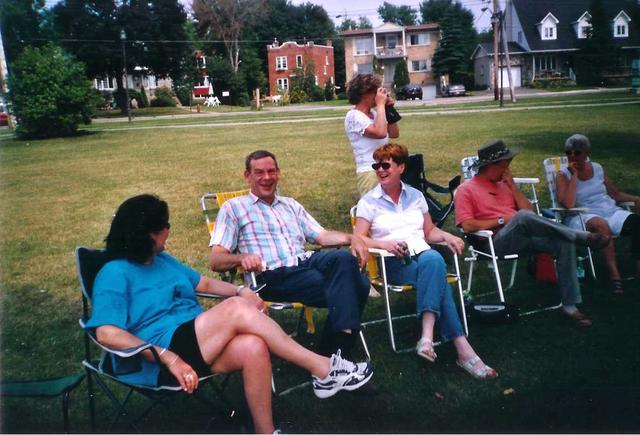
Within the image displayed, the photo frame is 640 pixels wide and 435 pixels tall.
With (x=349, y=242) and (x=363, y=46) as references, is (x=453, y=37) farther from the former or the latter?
(x=349, y=242)

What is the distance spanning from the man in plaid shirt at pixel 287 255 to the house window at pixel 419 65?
98.1 ft

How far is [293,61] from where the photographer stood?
1676 inches

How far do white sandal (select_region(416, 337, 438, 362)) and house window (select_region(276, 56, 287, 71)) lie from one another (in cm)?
4071

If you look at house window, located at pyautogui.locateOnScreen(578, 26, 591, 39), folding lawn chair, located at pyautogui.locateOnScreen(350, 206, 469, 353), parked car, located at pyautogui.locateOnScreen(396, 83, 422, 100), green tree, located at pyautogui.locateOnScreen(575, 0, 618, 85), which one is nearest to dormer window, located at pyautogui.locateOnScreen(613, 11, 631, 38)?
Answer: green tree, located at pyautogui.locateOnScreen(575, 0, 618, 85)

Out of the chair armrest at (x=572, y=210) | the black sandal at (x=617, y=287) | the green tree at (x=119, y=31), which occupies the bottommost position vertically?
the black sandal at (x=617, y=287)

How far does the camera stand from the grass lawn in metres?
3.12

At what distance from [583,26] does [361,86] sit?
2221 centimetres

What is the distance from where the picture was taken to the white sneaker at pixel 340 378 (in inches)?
113

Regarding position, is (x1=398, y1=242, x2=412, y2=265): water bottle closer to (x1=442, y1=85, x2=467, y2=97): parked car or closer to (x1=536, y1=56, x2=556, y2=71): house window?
(x1=536, y1=56, x2=556, y2=71): house window

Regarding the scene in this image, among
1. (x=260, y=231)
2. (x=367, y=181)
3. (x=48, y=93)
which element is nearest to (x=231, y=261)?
(x=260, y=231)

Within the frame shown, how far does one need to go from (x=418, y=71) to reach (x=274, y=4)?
10.4m

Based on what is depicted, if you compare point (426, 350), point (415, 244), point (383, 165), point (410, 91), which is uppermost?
point (410, 91)

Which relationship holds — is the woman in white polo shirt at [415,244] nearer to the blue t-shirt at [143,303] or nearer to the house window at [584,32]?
the blue t-shirt at [143,303]

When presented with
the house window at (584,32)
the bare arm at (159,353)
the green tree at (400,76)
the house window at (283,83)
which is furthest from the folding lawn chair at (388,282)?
the house window at (283,83)
